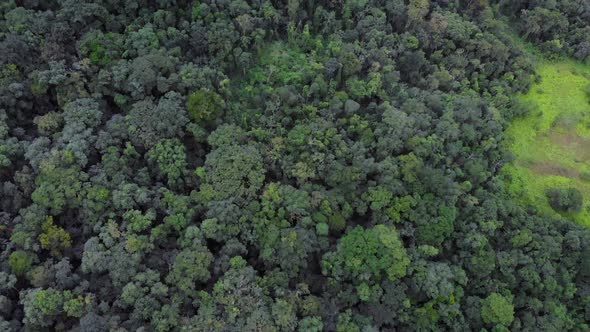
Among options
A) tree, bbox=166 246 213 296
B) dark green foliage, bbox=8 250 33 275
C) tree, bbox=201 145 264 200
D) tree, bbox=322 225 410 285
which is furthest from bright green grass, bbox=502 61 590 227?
dark green foliage, bbox=8 250 33 275

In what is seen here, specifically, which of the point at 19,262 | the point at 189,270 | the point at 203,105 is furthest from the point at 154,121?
the point at 19,262

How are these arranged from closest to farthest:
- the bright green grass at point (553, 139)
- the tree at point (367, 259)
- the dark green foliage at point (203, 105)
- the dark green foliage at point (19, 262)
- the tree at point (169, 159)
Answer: the dark green foliage at point (19, 262), the tree at point (367, 259), the tree at point (169, 159), the dark green foliage at point (203, 105), the bright green grass at point (553, 139)

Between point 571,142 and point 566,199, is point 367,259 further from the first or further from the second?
point 571,142

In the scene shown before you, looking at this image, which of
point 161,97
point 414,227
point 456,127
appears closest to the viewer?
point 414,227

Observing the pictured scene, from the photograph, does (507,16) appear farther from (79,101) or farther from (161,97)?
(79,101)

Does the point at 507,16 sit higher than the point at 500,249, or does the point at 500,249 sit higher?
the point at 507,16

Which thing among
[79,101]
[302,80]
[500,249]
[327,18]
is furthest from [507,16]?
[79,101]

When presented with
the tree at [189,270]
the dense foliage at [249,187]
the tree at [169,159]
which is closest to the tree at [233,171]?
the dense foliage at [249,187]

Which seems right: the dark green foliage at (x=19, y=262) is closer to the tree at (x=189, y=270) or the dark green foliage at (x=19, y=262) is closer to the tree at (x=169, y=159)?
the tree at (x=189, y=270)
